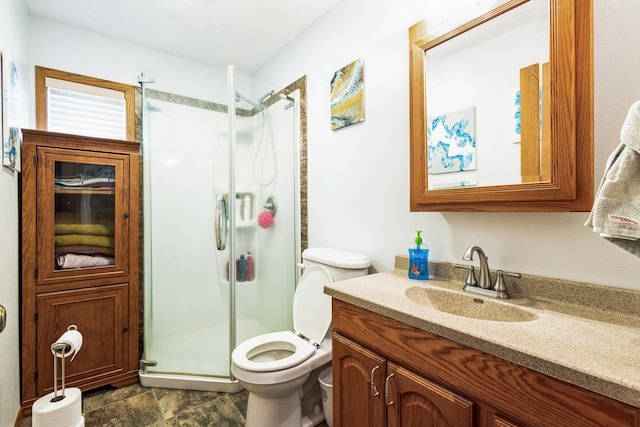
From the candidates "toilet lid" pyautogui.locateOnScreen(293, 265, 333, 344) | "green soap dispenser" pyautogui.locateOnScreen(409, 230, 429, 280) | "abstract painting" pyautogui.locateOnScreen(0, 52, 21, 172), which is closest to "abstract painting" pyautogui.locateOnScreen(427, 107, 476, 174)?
"green soap dispenser" pyautogui.locateOnScreen(409, 230, 429, 280)

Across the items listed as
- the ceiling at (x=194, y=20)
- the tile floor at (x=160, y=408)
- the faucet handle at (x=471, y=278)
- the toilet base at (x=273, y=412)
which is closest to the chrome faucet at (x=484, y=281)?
the faucet handle at (x=471, y=278)

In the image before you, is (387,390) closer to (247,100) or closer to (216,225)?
(216,225)

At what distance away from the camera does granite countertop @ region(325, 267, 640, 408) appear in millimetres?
602

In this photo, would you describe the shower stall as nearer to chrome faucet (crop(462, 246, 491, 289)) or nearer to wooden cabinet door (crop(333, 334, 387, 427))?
wooden cabinet door (crop(333, 334, 387, 427))

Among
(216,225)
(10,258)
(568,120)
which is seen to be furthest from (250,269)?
(568,120)

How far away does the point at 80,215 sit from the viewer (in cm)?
197

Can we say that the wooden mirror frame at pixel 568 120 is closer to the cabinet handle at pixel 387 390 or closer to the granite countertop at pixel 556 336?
the granite countertop at pixel 556 336

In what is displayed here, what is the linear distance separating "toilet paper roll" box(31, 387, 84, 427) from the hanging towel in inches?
85.8

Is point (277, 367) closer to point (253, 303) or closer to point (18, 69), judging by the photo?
point (253, 303)

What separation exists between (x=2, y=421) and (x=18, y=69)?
181cm

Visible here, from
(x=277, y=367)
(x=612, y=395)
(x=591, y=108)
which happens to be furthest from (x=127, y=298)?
(x=591, y=108)

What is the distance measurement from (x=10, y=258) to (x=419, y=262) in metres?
2.05

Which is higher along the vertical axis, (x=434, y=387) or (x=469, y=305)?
(x=469, y=305)

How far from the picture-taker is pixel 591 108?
91 centimetres
